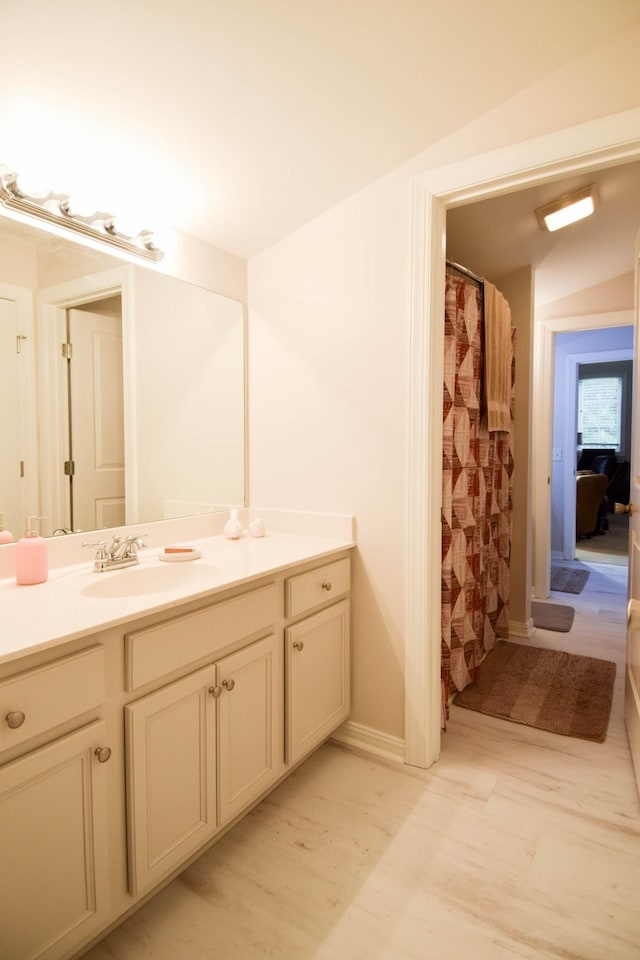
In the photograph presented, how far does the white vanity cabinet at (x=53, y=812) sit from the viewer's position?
94cm

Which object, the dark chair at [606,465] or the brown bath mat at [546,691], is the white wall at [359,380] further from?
the dark chair at [606,465]

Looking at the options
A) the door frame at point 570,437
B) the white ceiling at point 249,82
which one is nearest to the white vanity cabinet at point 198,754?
the white ceiling at point 249,82

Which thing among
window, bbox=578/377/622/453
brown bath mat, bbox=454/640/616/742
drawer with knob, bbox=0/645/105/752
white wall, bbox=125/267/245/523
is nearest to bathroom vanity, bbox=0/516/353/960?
drawer with knob, bbox=0/645/105/752

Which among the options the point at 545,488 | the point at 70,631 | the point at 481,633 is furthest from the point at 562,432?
the point at 70,631

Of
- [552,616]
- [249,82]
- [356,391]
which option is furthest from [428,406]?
[552,616]

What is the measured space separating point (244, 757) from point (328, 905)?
0.41 metres

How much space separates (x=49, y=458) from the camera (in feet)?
5.13

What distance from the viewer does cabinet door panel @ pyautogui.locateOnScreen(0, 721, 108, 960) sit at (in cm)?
95

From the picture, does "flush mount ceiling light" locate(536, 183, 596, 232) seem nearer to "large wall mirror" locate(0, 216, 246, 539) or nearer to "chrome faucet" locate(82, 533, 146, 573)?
"large wall mirror" locate(0, 216, 246, 539)

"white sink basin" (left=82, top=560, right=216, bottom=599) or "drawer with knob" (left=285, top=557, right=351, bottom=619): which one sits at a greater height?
"white sink basin" (left=82, top=560, right=216, bottom=599)

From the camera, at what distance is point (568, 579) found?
4492 mm

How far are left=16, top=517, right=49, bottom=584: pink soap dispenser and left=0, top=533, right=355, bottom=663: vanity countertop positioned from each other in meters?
0.03

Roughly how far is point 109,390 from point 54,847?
4.20 feet

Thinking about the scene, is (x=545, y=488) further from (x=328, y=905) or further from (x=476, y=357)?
(x=328, y=905)
